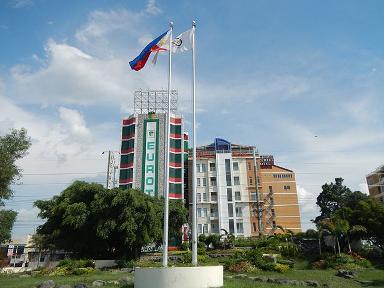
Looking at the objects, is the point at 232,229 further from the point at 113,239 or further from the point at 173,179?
the point at 113,239

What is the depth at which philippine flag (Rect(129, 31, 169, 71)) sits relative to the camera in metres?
20.5

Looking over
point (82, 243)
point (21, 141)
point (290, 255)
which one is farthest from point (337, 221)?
point (21, 141)

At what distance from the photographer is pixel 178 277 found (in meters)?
16.0

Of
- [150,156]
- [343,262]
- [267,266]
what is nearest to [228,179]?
[150,156]

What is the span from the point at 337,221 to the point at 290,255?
5.63 metres

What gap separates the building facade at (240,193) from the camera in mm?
74375

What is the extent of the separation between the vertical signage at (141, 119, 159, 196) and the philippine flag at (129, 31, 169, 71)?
48906mm

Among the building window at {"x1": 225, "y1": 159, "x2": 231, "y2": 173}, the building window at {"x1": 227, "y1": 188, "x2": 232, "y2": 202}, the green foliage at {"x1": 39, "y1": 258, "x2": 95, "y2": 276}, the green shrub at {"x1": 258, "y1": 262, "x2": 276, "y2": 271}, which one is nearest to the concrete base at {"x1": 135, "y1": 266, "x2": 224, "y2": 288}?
the green shrub at {"x1": 258, "y1": 262, "x2": 276, "y2": 271}

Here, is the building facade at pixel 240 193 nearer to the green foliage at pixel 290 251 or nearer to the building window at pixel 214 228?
the building window at pixel 214 228

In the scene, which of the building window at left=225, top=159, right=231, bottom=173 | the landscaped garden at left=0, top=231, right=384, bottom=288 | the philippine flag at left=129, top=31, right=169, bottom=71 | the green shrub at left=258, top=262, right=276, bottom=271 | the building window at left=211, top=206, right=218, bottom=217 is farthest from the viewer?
the building window at left=225, top=159, right=231, bottom=173

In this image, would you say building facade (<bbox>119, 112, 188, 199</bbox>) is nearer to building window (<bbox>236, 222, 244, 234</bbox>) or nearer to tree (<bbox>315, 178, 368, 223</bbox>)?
building window (<bbox>236, 222, 244, 234</bbox>)

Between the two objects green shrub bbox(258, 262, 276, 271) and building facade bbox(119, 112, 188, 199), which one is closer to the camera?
green shrub bbox(258, 262, 276, 271)

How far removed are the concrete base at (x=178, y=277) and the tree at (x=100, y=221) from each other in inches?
765

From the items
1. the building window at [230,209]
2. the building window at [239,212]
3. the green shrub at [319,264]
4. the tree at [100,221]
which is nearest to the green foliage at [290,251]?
the green shrub at [319,264]
